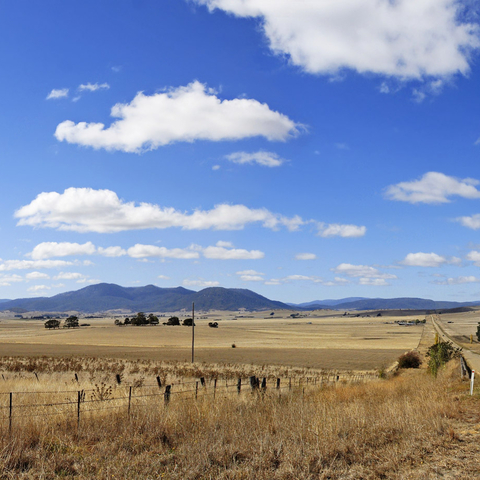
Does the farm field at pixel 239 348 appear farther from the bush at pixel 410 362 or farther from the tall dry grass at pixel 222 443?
the tall dry grass at pixel 222 443

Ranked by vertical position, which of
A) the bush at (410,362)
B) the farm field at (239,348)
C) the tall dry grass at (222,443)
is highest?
the tall dry grass at (222,443)

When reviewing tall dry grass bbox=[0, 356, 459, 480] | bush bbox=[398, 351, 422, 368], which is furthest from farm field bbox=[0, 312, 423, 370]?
tall dry grass bbox=[0, 356, 459, 480]

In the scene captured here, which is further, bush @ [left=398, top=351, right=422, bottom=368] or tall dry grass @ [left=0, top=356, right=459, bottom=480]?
bush @ [left=398, top=351, right=422, bottom=368]

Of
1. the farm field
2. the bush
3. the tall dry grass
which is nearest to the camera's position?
the tall dry grass

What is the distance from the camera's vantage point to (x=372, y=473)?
27.1ft

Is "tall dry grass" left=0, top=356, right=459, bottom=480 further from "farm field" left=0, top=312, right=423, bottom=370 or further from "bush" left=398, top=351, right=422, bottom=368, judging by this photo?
"farm field" left=0, top=312, right=423, bottom=370

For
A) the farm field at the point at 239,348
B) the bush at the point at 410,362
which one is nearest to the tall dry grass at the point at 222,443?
the bush at the point at 410,362

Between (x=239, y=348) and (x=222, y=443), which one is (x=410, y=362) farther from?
(x=222, y=443)

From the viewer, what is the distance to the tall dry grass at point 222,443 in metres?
8.41

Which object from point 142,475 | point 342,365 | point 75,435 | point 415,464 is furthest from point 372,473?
point 342,365

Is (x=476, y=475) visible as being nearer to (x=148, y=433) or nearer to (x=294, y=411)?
(x=294, y=411)

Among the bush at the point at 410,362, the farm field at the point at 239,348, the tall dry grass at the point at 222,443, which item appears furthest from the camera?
the farm field at the point at 239,348

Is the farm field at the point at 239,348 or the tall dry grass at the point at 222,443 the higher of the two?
the tall dry grass at the point at 222,443

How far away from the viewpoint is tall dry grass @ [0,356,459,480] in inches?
331
